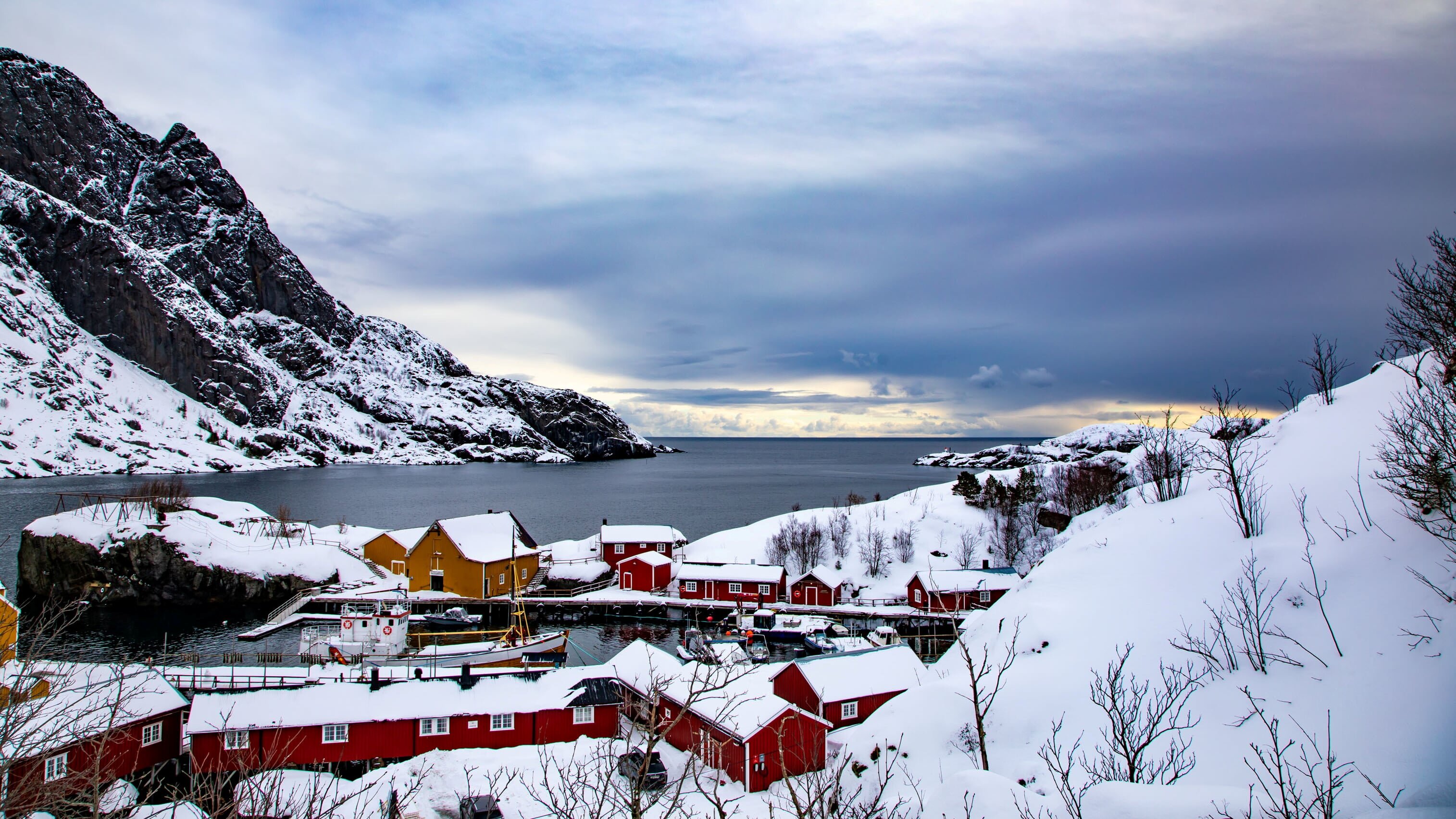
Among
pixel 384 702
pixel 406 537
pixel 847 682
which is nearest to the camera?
pixel 384 702

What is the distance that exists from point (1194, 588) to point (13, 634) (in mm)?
35337

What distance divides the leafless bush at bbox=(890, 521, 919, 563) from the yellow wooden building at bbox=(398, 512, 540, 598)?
2990cm

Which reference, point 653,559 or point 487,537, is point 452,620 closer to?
point 487,537

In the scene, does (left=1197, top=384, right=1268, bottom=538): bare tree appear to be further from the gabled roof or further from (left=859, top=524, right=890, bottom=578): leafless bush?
the gabled roof

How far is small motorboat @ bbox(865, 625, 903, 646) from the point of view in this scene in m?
42.9

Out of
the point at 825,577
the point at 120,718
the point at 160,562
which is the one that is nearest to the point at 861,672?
the point at 825,577

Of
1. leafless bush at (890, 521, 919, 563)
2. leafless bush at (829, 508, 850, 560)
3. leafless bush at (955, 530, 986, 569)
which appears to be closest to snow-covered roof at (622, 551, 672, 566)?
leafless bush at (829, 508, 850, 560)

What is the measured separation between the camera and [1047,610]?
21.0 metres

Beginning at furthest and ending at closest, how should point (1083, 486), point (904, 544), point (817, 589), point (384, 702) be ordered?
1. point (1083, 486)
2. point (904, 544)
3. point (817, 589)
4. point (384, 702)

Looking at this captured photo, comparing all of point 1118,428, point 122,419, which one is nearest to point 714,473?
point 1118,428

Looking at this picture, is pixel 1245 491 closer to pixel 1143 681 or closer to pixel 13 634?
pixel 1143 681

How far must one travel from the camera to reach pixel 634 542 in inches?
2371

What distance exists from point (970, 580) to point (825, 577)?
10111 mm

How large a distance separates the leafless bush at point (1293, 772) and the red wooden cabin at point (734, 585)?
41414 millimetres
